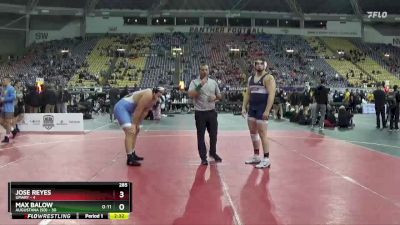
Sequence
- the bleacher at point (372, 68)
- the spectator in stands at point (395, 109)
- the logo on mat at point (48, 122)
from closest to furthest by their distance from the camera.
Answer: the logo on mat at point (48, 122) < the spectator in stands at point (395, 109) < the bleacher at point (372, 68)

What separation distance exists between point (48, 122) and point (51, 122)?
0.10 meters

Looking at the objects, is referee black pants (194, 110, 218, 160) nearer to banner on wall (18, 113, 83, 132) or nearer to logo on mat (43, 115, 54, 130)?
banner on wall (18, 113, 83, 132)

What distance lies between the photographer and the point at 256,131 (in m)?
7.95

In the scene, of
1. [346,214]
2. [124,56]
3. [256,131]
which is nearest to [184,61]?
[124,56]

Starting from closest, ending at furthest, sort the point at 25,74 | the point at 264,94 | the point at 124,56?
the point at 264,94 → the point at 25,74 → the point at 124,56

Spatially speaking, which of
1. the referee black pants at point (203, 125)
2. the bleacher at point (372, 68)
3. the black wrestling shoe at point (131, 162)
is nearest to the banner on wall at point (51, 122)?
the black wrestling shoe at point (131, 162)

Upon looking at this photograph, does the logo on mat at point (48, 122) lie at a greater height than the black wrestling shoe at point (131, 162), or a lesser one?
Result: greater

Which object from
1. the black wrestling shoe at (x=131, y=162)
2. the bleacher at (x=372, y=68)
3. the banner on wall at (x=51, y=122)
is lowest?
the black wrestling shoe at (x=131, y=162)

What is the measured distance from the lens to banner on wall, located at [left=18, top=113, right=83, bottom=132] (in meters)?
14.9

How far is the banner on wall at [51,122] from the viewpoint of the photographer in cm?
1489

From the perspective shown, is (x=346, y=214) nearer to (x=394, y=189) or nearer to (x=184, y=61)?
(x=394, y=189)

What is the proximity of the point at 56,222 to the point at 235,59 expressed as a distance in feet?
143
